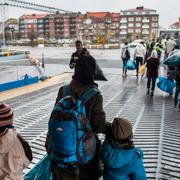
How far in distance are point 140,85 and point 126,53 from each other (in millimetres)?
2122

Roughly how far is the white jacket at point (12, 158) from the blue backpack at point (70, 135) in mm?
280

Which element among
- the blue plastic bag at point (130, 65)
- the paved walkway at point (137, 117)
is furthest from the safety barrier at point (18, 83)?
the blue plastic bag at point (130, 65)

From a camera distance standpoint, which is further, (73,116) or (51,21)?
(51,21)

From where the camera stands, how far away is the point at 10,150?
8.84 feet

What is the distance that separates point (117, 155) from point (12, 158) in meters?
0.94

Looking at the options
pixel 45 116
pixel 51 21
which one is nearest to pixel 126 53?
pixel 45 116

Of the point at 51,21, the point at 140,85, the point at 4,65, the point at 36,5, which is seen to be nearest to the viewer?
the point at 140,85

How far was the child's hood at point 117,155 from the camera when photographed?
2959 millimetres

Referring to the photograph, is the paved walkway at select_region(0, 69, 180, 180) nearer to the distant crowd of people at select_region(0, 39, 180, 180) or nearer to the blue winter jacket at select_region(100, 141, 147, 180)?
the blue winter jacket at select_region(100, 141, 147, 180)

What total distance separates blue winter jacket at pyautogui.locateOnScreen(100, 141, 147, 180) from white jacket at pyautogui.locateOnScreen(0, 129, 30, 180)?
2.51 feet

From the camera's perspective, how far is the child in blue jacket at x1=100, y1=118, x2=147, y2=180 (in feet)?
9.52

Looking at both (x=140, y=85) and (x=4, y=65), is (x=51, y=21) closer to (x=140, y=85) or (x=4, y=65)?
(x=4, y=65)

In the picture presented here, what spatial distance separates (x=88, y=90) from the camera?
2.92 meters

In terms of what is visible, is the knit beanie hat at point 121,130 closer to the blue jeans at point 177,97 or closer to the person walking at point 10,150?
the person walking at point 10,150
